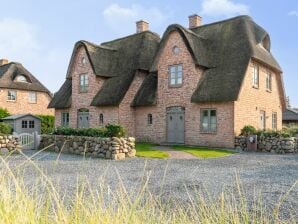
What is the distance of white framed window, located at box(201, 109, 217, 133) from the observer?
19984 mm

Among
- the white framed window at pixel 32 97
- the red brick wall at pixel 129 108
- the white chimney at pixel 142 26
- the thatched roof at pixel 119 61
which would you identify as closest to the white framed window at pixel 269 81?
the thatched roof at pixel 119 61

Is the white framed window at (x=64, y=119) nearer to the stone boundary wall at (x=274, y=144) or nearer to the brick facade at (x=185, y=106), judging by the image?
the brick facade at (x=185, y=106)

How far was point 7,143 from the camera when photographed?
16.7 metres

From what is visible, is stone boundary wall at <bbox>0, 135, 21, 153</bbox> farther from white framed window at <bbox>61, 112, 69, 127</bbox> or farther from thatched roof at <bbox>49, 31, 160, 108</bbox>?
white framed window at <bbox>61, 112, 69, 127</bbox>

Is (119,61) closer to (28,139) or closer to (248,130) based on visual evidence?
(28,139)

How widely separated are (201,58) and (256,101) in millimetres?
4684

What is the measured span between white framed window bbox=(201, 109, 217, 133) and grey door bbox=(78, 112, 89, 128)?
32.4 ft

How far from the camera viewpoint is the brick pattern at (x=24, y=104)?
123ft

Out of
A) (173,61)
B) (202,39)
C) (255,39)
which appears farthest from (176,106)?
(255,39)

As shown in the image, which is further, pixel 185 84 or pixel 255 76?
pixel 255 76

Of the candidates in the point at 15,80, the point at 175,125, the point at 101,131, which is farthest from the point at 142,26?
the point at 15,80

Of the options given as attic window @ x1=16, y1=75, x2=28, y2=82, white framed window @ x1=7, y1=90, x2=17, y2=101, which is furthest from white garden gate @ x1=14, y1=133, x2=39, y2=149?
attic window @ x1=16, y1=75, x2=28, y2=82

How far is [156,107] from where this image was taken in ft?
74.0

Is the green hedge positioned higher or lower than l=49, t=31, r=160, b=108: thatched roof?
lower
